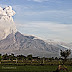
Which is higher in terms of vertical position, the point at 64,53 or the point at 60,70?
the point at 64,53

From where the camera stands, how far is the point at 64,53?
2778 inches

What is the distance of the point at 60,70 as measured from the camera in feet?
115

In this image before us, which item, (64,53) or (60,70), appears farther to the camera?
(64,53)

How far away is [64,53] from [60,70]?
3607 cm
